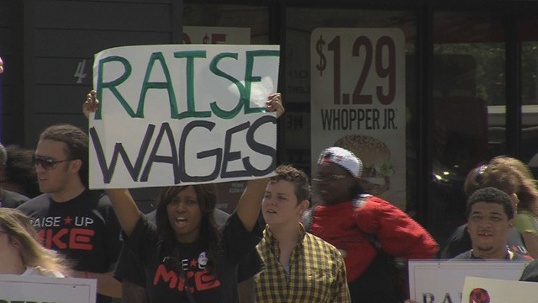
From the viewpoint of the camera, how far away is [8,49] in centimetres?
764

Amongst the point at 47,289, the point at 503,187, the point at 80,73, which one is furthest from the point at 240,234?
the point at 80,73

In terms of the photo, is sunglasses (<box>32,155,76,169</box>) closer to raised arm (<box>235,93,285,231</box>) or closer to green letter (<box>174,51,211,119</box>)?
green letter (<box>174,51,211,119</box>)

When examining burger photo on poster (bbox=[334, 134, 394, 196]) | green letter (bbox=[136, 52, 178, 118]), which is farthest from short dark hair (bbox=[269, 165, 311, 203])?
burger photo on poster (bbox=[334, 134, 394, 196])

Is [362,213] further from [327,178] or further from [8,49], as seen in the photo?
[8,49]

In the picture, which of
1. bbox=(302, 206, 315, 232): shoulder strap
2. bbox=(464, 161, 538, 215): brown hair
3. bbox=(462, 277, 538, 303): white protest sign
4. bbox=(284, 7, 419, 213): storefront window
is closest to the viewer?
bbox=(462, 277, 538, 303): white protest sign

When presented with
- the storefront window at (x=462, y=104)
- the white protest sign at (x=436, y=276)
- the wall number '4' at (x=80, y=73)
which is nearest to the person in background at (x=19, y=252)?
the white protest sign at (x=436, y=276)

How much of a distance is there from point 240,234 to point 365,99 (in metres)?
4.92

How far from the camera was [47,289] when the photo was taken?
410cm

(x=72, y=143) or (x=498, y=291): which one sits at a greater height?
(x=72, y=143)

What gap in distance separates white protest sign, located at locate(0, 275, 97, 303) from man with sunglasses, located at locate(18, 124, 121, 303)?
89cm

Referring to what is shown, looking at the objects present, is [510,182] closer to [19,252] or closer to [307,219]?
[307,219]

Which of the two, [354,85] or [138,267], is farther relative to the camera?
[354,85]

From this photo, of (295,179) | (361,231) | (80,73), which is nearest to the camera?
(295,179)

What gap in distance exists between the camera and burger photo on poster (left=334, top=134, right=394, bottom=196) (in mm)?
9305
